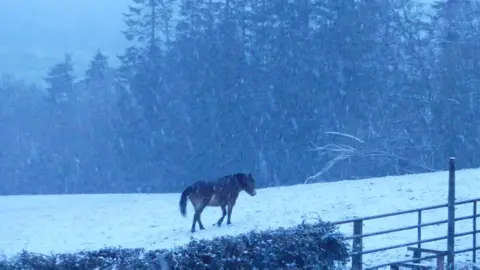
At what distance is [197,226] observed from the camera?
20.6 meters

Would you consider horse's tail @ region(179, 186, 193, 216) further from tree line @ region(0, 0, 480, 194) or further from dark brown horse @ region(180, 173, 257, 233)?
tree line @ region(0, 0, 480, 194)

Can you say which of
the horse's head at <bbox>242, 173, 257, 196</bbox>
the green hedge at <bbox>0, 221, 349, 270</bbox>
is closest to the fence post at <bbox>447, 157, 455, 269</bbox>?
the green hedge at <bbox>0, 221, 349, 270</bbox>

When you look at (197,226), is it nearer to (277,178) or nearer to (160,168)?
(277,178)

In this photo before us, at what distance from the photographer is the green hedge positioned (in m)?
8.21

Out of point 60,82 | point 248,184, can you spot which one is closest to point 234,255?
point 248,184

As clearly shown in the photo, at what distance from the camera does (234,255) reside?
8.86 meters

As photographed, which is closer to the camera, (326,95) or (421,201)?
(421,201)

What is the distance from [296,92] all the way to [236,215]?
26.2 m

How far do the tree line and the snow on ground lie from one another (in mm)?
15425

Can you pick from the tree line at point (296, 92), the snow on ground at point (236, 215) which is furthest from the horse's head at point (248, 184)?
the tree line at point (296, 92)

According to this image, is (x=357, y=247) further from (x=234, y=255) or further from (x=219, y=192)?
(x=219, y=192)

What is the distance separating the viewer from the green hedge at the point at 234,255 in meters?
8.21

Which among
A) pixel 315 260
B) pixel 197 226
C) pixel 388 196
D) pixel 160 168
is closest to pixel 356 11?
pixel 160 168

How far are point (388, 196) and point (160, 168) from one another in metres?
31.4
